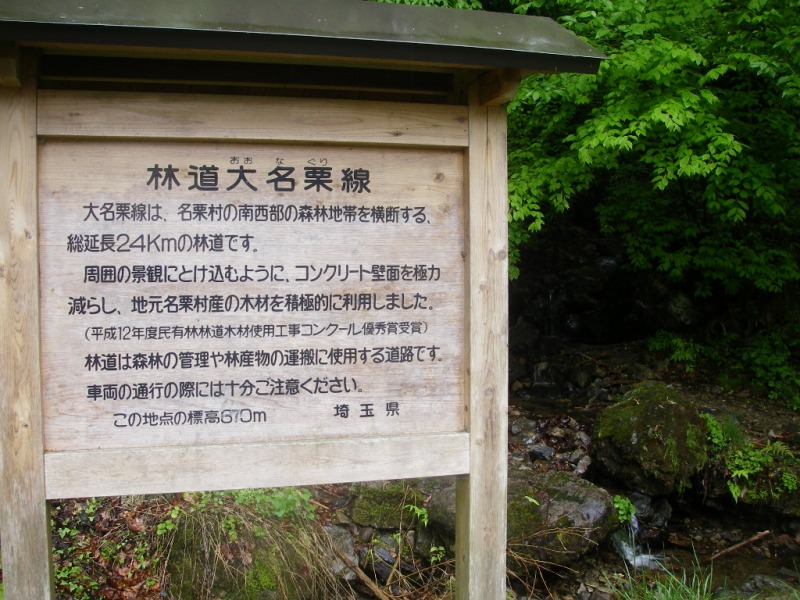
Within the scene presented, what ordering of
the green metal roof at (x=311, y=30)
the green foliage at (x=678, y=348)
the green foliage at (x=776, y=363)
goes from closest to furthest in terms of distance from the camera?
the green metal roof at (x=311, y=30), the green foliage at (x=776, y=363), the green foliage at (x=678, y=348)

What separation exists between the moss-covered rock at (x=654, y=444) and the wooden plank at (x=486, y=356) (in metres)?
4.54

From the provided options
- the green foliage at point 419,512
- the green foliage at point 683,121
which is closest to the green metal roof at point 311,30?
the green foliage at point 683,121

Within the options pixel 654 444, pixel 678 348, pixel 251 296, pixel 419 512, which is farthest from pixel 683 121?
pixel 678 348

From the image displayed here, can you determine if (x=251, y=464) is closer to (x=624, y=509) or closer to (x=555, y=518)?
(x=555, y=518)

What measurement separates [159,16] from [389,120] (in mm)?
979

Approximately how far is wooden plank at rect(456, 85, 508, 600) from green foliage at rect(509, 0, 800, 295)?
2.94 m

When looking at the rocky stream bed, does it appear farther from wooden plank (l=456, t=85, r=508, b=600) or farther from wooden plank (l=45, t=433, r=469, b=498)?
wooden plank (l=45, t=433, r=469, b=498)

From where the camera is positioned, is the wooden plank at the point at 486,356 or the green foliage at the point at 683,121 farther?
the green foliage at the point at 683,121

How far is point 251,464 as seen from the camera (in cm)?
272

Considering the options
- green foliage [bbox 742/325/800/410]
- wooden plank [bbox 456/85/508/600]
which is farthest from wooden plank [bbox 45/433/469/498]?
green foliage [bbox 742/325/800/410]

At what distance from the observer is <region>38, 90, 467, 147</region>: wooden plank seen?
8.63 feet

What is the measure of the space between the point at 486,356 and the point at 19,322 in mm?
1896

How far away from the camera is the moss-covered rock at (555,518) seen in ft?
17.2

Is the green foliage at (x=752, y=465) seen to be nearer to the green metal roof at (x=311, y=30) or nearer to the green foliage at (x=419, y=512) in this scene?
the green foliage at (x=419, y=512)
